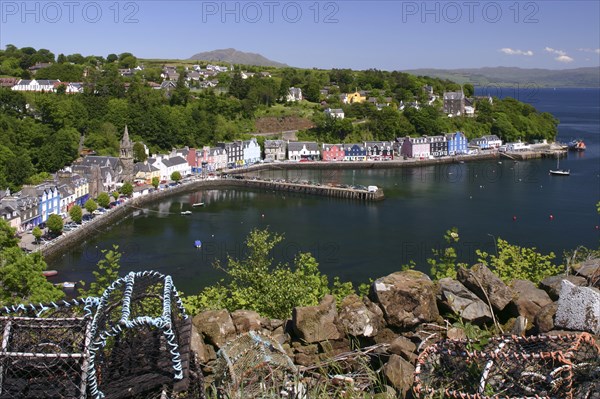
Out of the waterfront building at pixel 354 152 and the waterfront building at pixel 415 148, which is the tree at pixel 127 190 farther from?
the waterfront building at pixel 415 148

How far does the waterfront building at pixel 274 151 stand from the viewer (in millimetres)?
26641

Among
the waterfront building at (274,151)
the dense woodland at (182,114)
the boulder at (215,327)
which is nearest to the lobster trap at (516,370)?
the boulder at (215,327)

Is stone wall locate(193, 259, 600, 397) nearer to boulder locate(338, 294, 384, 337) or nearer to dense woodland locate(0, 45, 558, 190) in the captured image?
boulder locate(338, 294, 384, 337)

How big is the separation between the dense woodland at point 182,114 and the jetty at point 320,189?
5.89 metres

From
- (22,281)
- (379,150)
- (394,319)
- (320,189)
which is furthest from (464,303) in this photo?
(379,150)

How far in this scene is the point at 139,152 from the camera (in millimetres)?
22266

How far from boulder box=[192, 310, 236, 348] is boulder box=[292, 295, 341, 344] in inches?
9.1

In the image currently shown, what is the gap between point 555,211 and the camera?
16.2 m

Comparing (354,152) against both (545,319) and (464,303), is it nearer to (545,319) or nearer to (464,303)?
(464,303)

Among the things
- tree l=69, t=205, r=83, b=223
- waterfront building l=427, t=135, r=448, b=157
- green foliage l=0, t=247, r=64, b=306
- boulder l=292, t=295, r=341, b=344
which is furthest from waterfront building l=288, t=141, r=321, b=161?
boulder l=292, t=295, r=341, b=344

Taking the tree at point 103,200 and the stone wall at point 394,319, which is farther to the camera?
the tree at point 103,200

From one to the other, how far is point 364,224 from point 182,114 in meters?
14.6

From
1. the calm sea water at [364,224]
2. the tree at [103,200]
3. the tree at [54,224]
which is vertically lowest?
the calm sea water at [364,224]

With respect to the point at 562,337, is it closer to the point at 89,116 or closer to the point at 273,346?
the point at 273,346
